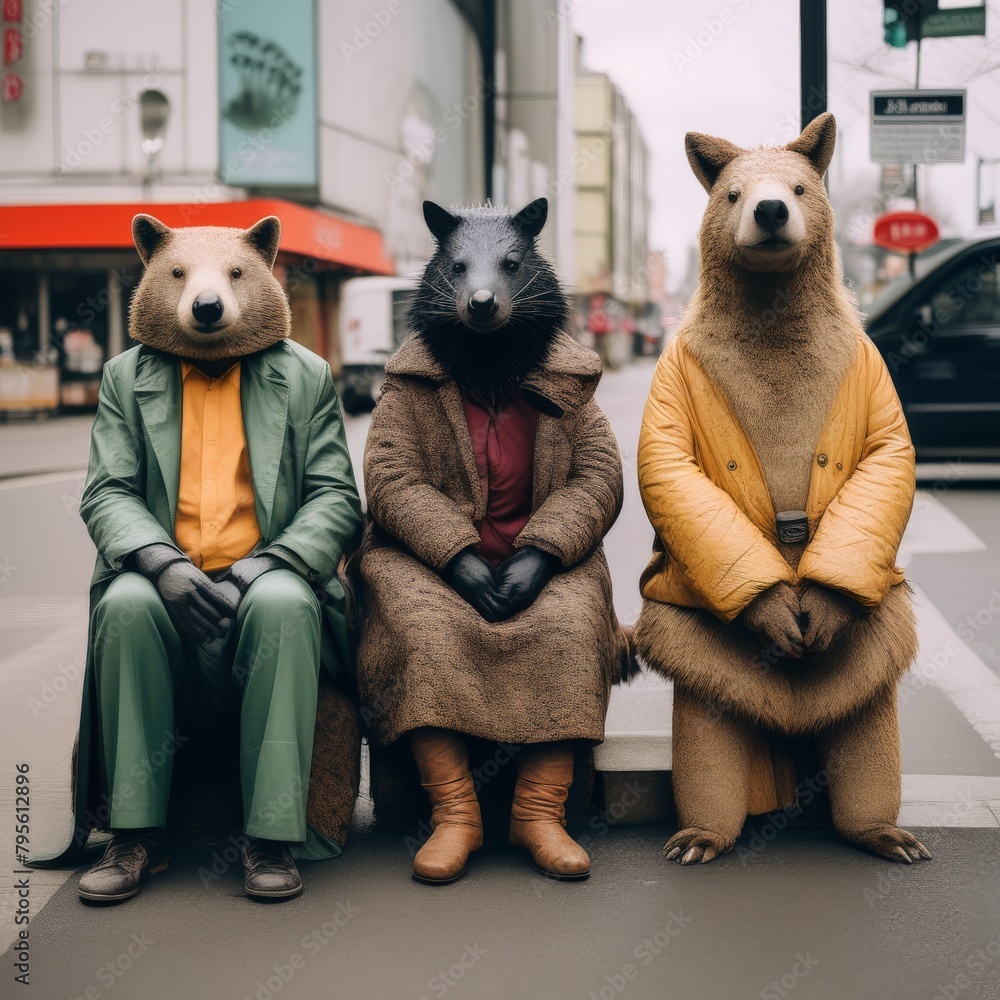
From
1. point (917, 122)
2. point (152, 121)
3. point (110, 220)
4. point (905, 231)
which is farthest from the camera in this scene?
point (152, 121)

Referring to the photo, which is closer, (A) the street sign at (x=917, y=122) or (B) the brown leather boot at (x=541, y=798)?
(B) the brown leather boot at (x=541, y=798)

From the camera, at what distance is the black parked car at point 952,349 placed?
11.4 m

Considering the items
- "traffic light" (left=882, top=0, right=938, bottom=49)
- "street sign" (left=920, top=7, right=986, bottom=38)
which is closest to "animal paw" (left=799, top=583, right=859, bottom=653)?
"traffic light" (left=882, top=0, right=938, bottom=49)

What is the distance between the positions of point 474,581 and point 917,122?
5665mm

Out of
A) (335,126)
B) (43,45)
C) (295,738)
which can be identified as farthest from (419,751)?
(335,126)

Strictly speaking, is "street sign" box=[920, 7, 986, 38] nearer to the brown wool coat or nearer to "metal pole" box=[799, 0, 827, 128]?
"metal pole" box=[799, 0, 827, 128]

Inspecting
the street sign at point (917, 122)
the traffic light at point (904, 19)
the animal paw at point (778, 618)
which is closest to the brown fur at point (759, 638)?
the animal paw at point (778, 618)

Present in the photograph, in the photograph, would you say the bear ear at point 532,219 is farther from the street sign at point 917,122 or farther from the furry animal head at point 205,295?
the street sign at point 917,122

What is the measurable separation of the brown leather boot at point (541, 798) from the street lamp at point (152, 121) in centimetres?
2355

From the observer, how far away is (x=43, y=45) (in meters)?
24.8

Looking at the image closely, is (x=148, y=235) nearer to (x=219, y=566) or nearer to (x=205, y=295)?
(x=205, y=295)

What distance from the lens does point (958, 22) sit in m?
8.45

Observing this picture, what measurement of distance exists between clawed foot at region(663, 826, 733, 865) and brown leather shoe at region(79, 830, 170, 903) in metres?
1.29

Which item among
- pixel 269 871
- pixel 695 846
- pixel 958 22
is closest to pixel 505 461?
pixel 695 846
